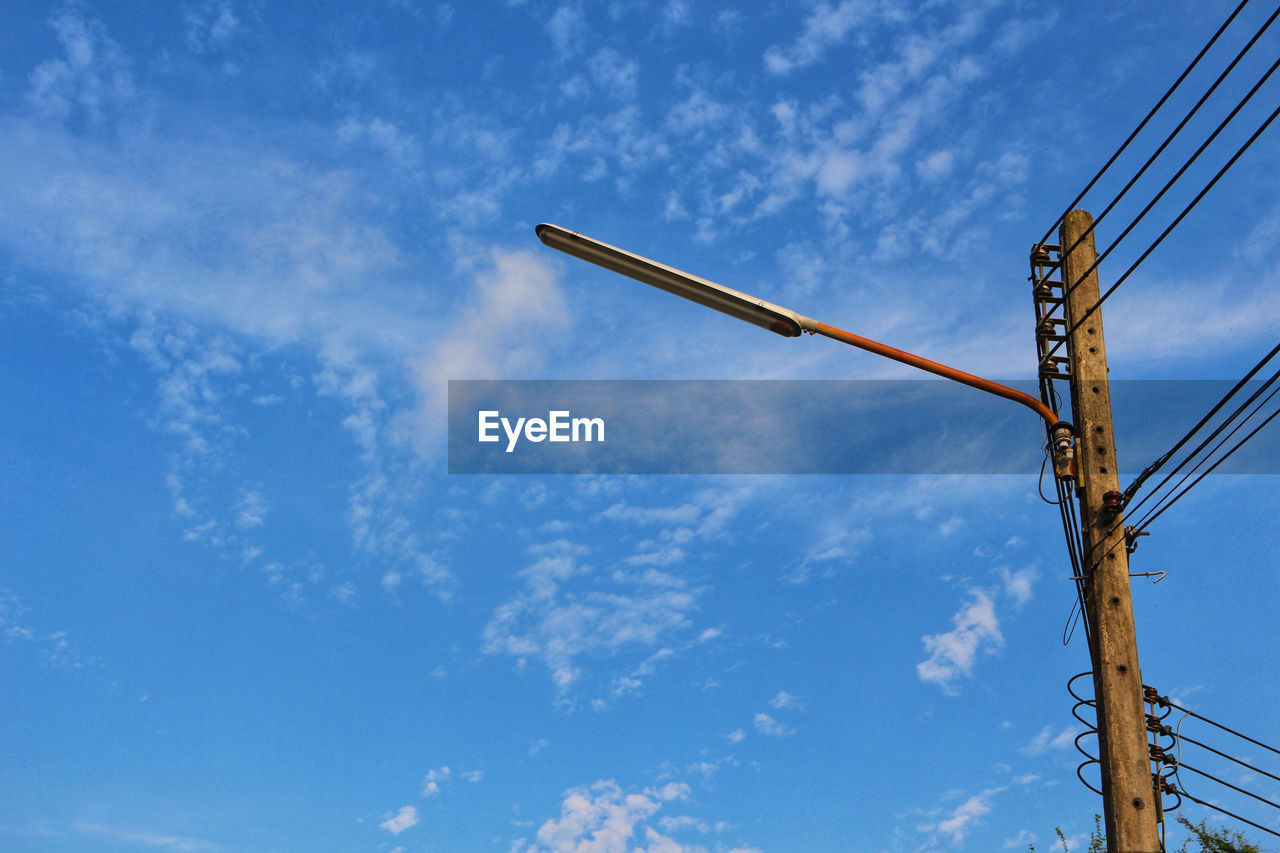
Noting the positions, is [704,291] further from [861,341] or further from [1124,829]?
[1124,829]

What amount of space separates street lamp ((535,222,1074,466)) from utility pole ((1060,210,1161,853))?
95cm

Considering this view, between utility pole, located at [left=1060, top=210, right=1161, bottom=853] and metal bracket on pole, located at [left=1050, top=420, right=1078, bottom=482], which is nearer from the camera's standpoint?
utility pole, located at [left=1060, top=210, right=1161, bottom=853]

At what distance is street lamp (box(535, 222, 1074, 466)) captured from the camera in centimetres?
912

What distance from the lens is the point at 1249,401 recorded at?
8742 mm

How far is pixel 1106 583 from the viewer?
29.6 ft

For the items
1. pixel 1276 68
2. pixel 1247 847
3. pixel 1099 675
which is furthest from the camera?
pixel 1247 847

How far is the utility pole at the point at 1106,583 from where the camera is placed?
27.2 feet

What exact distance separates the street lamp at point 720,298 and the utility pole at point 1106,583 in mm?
951

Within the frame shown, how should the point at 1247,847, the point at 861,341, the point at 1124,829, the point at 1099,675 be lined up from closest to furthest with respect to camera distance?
the point at 1124,829, the point at 1099,675, the point at 861,341, the point at 1247,847

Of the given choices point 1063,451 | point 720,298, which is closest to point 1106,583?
point 1063,451

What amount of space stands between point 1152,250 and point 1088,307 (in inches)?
42.4

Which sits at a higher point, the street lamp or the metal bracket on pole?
the street lamp

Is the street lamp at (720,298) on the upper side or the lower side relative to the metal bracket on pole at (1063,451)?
upper

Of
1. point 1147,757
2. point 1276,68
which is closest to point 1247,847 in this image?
point 1147,757
